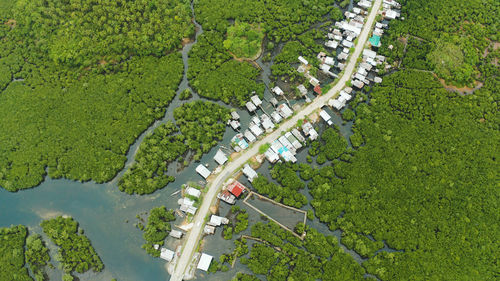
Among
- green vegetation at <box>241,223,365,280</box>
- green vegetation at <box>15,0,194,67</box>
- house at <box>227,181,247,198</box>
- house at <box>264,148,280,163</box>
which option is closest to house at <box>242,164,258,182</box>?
house at <box>227,181,247,198</box>

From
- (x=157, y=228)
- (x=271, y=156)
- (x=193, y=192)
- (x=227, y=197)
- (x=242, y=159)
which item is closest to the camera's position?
(x=157, y=228)

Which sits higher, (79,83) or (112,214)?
(79,83)

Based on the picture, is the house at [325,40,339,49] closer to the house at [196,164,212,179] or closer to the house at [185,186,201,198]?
the house at [196,164,212,179]

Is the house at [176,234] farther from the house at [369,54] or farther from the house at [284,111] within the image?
the house at [369,54]

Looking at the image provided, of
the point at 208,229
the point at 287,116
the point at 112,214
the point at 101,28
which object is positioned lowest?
the point at 208,229

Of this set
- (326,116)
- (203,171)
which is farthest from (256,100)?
(203,171)

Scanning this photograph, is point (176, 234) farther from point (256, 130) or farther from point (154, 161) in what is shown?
point (256, 130)
